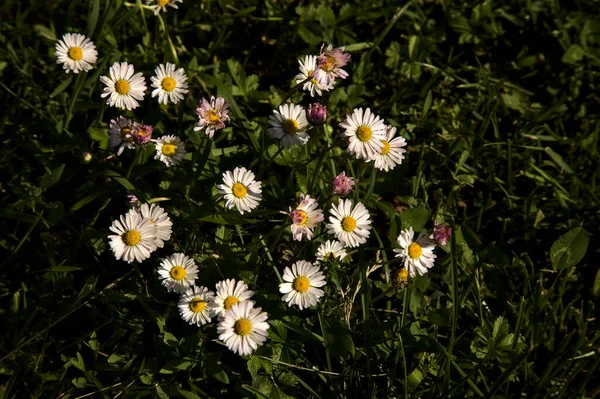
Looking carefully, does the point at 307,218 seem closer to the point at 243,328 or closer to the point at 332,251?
the point at 332,251

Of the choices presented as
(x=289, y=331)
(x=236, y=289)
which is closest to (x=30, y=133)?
(x=236, y=289)

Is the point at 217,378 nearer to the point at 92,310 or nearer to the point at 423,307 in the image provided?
the point at 92,310

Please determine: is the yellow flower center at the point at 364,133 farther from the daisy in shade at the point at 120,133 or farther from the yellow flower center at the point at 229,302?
the daisy in shade at the point at 120,133

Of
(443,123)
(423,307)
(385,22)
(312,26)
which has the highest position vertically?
(385,22)

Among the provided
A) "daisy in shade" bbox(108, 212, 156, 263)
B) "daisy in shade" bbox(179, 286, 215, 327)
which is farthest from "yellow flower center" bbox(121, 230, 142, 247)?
"daisy in shade" bbox(179, 286, 215, 327)

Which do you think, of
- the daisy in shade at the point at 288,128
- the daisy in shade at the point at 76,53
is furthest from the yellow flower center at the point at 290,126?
the daisy in shade at the point at 76,53

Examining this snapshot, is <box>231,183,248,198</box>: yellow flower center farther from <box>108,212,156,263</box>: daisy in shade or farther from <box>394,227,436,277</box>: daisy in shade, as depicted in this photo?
<box>394,227,436,277</box>: daisy in shade
